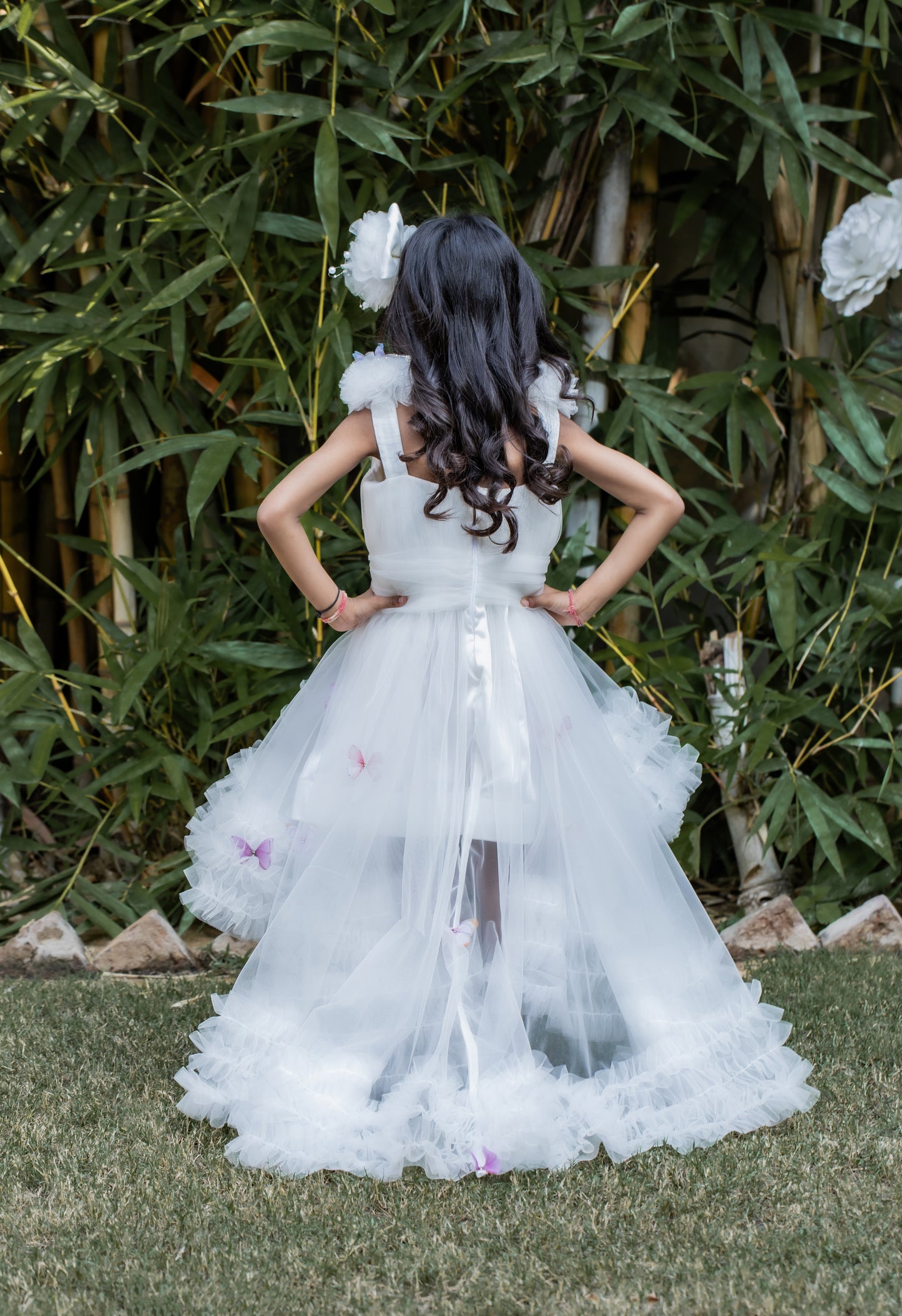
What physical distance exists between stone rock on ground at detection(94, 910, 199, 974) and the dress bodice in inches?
37.0

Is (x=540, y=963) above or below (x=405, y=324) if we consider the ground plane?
below

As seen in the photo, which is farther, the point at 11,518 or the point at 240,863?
the point at 11,518

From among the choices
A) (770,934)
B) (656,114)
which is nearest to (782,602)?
(770,934)

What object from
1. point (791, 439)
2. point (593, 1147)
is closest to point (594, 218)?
point (791, 439)

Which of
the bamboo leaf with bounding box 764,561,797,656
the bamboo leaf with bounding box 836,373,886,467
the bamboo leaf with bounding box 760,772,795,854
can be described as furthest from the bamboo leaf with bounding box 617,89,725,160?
the bamboo leaf with bounding box 760,772,795,854

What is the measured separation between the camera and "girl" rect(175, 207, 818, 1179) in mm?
1367

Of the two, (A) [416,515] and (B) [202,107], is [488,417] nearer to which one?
(A) [416,515]

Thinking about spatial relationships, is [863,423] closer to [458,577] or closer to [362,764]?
[458,577]

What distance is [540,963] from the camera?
1.46 m

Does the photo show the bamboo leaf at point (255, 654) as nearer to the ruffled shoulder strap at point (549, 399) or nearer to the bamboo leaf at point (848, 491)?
the ruffled shoulder strap at point (549, 399)

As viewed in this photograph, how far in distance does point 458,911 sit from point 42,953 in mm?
1048

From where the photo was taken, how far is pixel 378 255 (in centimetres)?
151

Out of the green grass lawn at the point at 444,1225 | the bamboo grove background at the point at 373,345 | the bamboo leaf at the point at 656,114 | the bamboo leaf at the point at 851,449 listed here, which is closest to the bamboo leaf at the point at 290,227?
the bamboo grove background at the point at 373,345

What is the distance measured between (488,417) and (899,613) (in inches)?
48.2
